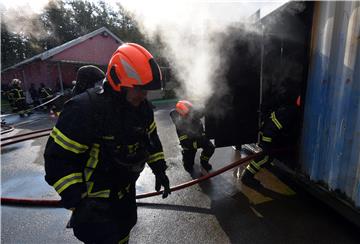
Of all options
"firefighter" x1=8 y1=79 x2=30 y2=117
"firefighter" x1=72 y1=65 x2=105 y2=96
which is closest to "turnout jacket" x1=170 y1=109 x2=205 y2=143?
"firefighter" x1=72 y1=65 x2=105 y2=96

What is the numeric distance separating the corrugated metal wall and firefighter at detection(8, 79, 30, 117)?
12855mm

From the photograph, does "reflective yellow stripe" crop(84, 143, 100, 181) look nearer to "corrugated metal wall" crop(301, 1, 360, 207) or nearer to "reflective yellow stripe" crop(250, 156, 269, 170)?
"corrugated metal wall" crop(301, 1, 360, 207)

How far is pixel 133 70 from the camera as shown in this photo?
5.36 ft

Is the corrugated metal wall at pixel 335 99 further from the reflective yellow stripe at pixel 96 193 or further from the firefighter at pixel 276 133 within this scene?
the reflective yellow stripe at pixel 96 193

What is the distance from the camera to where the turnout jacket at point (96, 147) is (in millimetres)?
1537

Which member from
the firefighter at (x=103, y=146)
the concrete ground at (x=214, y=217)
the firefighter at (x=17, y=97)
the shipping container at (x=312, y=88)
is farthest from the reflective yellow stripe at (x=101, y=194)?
Result: the firefighter at (x=17, y=97)

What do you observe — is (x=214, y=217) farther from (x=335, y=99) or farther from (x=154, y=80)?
(x=154, y=80)

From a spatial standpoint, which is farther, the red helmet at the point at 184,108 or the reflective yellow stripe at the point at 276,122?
the red helmet at the point at 184,108

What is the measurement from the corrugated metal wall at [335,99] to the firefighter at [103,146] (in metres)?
2.07

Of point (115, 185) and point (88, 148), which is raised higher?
point (88, 148)

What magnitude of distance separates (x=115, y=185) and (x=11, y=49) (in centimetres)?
2662

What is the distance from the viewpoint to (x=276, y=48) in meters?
4.70

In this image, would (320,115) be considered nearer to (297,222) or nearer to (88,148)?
(297,222)

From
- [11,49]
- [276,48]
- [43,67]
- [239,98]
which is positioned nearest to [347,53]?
[239,98]
